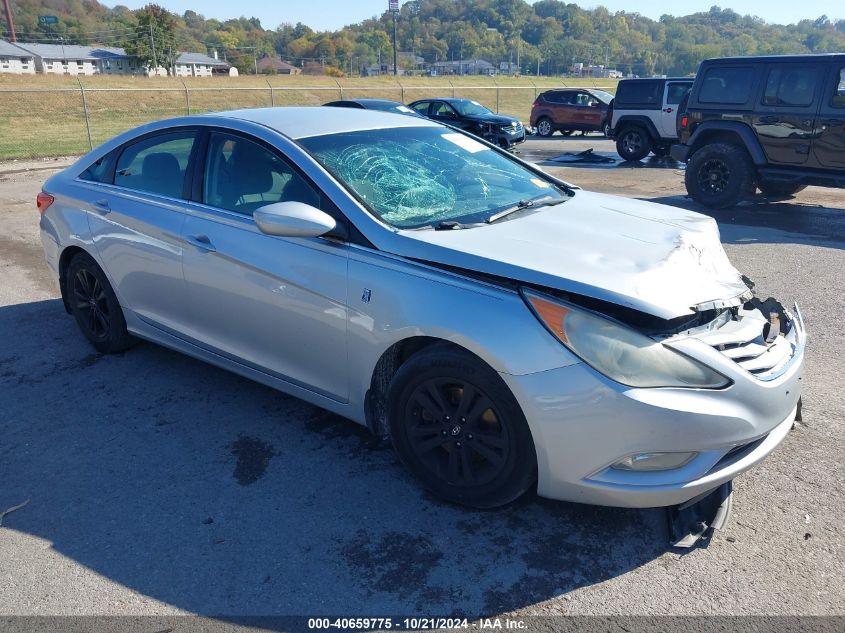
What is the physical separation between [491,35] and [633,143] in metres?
138

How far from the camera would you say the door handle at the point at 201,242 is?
12.6ft

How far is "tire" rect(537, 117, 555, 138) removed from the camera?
2496 centimetres

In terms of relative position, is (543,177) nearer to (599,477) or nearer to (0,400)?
(599,477)

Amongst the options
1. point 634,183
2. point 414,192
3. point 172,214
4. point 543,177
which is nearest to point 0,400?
point 172,214

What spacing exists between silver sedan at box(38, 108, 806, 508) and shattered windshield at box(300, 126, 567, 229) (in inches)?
0.6

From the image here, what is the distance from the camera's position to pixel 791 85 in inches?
382

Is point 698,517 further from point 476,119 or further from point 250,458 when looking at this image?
point 476,119

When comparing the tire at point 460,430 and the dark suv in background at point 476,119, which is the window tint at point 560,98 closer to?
the dark suv in background at point 476,119

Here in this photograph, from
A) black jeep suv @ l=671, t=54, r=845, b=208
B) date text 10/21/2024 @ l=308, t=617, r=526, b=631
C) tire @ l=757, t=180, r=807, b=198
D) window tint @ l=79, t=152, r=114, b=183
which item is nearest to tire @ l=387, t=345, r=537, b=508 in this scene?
date text 10/21/2024 @ l=308, t=617, r=526, b=631

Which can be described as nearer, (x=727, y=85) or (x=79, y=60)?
(x=727, y=85)

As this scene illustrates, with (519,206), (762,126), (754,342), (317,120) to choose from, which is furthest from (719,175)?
(754,342)

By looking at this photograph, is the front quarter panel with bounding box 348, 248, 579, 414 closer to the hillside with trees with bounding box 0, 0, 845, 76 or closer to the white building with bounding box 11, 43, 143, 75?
the white building with bounding box 11, 43, 143, 75

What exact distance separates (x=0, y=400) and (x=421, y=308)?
2954 millimetres

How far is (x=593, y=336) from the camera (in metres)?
2.66
